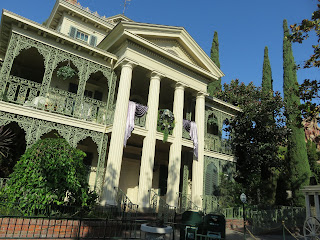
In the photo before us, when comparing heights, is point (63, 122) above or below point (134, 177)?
above

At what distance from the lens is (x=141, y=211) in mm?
12055

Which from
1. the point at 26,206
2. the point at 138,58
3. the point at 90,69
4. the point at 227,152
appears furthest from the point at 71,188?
the point at 227,152

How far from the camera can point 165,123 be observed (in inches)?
569

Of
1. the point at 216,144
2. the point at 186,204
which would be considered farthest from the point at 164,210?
the point at 216,144

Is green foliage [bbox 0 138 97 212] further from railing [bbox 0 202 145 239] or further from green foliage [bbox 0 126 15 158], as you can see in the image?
A: green foliage [bbox 0 126 15 158]

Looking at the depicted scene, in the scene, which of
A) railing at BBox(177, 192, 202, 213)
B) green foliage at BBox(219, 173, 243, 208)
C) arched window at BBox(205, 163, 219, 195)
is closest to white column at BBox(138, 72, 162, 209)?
railing at BBox(177, 192, 202, 213)

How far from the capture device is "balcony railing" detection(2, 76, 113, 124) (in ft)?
36.4

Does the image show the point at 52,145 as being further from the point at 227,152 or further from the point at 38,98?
the point at 227,152

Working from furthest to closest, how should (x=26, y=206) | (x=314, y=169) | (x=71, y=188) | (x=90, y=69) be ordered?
(x=314, y=169)
(x=90, y=69)
(x=71, y=188)
(x=26, y=206)

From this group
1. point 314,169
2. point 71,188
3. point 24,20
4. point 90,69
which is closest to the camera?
point 71,188

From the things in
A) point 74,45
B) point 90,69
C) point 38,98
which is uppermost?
point 74,45

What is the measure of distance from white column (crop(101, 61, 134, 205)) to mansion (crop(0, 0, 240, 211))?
0.16 feet

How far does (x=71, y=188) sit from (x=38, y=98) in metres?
5.14

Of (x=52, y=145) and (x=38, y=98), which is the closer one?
(x=52, y=145)
